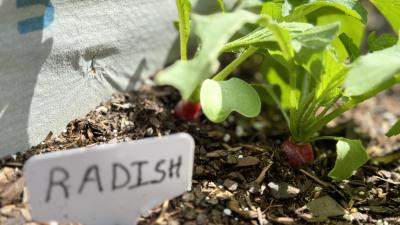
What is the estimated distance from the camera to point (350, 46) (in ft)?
3.88

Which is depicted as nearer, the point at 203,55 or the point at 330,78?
the point at 203,55

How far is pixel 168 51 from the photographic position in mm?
1468

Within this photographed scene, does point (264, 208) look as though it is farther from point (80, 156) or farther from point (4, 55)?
point (4, 55)

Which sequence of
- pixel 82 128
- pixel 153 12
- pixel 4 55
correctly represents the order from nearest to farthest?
pixel 4 55, pixel 82 128, pixel 153 12

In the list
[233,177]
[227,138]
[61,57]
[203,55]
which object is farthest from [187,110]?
[203,55]

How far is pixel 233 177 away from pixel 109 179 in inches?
12.7

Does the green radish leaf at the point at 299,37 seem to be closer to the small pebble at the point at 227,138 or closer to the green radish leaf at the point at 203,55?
the green radish leaf at the point at 203,55

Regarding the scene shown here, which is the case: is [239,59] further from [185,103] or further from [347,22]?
[347,22]

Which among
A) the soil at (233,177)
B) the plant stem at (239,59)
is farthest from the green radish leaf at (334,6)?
the soil at (233,177)

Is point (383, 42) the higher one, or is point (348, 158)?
point (383, 42)

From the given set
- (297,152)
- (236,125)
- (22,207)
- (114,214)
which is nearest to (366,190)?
(297,152)

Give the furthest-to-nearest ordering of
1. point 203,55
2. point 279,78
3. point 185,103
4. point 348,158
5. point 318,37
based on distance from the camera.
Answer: point 279,78
point 185,103
point 348,158
point 318,37
point 203,55

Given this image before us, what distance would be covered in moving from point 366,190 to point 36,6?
2.71ft

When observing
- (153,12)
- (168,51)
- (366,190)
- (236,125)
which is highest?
(153,12)
